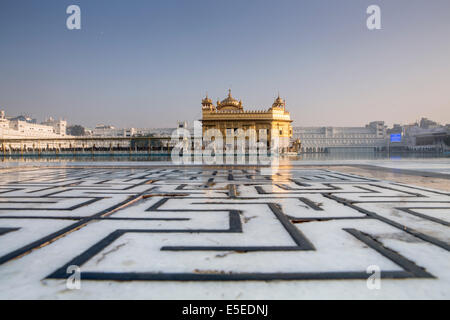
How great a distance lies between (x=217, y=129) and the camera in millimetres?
32688

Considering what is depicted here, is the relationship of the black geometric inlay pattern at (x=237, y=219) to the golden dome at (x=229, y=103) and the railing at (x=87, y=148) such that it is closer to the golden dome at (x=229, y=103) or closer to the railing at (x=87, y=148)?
the railing at (x=87, y=148)

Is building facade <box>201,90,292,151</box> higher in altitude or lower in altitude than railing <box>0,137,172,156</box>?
higher

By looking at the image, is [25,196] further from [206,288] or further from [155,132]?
[155,132]

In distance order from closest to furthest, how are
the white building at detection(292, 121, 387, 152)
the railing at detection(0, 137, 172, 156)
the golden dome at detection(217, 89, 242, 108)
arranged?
the railing at detection(0, 137, 172, 156) < the golden dome at detection(217, 89, 242, 108) < the white building at detection(292, 121, 387, 152)

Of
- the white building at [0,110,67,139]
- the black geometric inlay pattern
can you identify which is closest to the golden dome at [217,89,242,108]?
the black geometric inlay pattern

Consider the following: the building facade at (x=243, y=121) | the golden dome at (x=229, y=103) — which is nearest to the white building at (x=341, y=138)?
the building facade at (x=243, y=121)

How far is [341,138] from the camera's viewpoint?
66500 millimetres

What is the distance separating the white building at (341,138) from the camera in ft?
211

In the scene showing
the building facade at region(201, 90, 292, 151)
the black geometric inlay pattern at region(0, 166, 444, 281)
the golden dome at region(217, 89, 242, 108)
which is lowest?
the black geometric inlay pattern at region(0, 166, 444, 281)

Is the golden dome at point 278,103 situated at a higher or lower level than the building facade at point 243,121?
higher

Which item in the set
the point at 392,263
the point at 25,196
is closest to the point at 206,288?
the point at 392,263

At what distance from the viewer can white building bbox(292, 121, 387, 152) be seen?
2537 inches

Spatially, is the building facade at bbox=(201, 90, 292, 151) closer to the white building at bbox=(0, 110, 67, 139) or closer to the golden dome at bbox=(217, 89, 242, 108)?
the golden dome at bbox=(217, 89, 242, 108)
